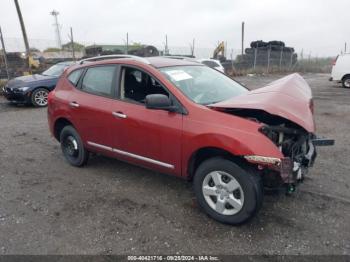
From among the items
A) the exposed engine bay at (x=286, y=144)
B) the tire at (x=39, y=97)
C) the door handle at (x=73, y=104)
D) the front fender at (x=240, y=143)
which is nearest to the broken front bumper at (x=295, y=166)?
the exposed engine bay at (x=286, y=144)

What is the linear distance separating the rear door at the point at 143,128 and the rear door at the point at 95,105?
15 centimetres

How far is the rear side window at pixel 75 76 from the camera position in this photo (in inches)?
195

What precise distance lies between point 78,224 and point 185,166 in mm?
1307

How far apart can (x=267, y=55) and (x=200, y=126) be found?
85.4 feet

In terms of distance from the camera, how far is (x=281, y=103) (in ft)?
11.1

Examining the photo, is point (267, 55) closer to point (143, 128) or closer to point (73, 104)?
point (73, 104)

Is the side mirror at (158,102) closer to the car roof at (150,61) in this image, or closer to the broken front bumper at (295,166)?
the car roof at (150,61)

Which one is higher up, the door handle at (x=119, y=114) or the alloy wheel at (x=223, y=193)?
the door handle at (x=119, y=114)

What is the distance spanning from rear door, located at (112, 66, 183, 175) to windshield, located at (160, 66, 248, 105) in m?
0.23

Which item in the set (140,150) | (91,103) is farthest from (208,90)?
(91,103)

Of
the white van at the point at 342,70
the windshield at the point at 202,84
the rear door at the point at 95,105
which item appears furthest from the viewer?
the white van at the point at 342,70

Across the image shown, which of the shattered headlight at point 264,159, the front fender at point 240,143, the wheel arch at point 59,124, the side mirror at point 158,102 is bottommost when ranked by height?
the wheel arch at point 59,124

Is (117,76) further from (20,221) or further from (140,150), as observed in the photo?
(20,221)

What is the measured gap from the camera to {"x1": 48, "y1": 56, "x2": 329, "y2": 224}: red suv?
3.17m
